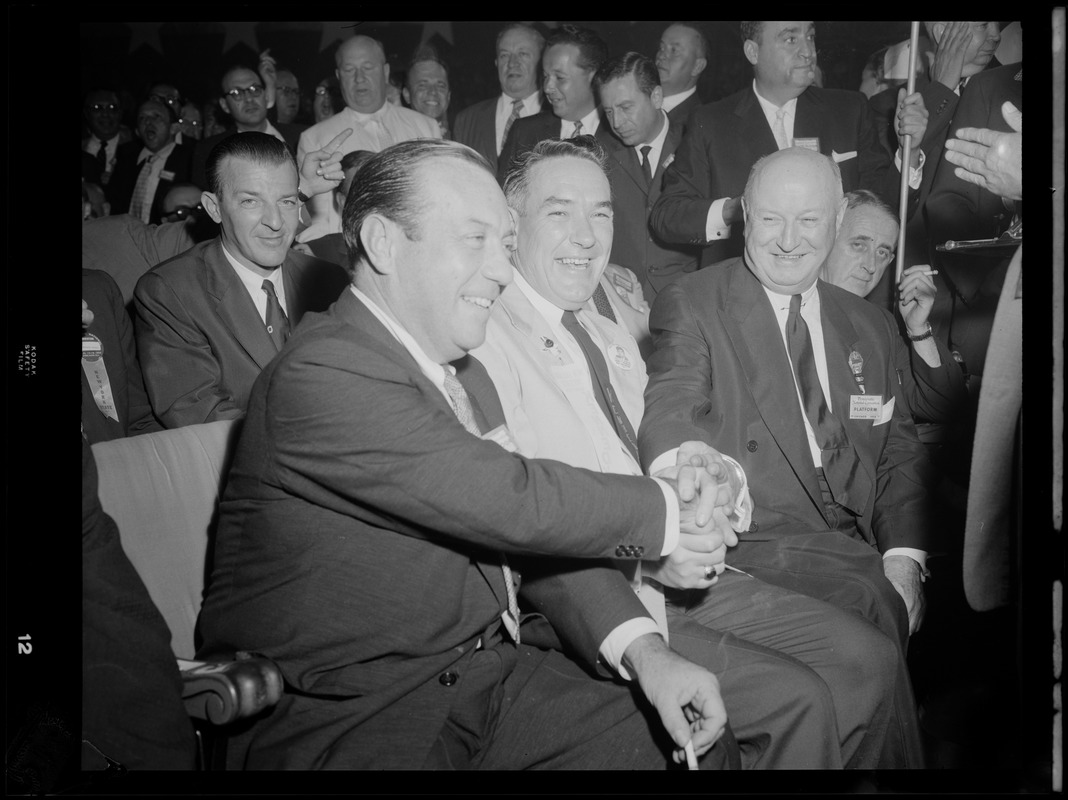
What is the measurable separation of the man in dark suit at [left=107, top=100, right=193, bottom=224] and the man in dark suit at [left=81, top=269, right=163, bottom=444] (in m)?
0.33

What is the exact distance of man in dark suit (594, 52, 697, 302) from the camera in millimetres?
2572

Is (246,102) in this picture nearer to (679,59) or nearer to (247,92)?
(247,92)

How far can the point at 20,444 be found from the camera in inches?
78.3

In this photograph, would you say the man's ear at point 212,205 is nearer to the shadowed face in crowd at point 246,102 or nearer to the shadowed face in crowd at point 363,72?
the shadowed face in crowd at point 246,102

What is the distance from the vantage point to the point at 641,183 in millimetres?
2643

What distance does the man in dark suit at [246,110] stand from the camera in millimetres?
2304

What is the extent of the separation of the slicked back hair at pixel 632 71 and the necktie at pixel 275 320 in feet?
3.54

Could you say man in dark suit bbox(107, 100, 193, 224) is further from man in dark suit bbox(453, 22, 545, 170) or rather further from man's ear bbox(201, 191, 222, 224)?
man in dark suit bbox(453, 22, 545, 170)

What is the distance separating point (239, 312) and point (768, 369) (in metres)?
1.43

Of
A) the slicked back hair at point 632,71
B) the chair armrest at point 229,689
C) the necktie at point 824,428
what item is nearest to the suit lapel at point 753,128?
the slicked back hair at point 632,71

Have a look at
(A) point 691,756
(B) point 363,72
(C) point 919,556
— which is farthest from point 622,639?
(B) point 363,72

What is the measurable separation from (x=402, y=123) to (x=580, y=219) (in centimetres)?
57

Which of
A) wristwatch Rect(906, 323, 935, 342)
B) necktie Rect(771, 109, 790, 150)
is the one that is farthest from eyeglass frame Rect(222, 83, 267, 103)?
wristwatch Rect(906, 323, 935, 342)

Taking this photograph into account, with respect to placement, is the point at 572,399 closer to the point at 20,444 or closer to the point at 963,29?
the point at 20,444
